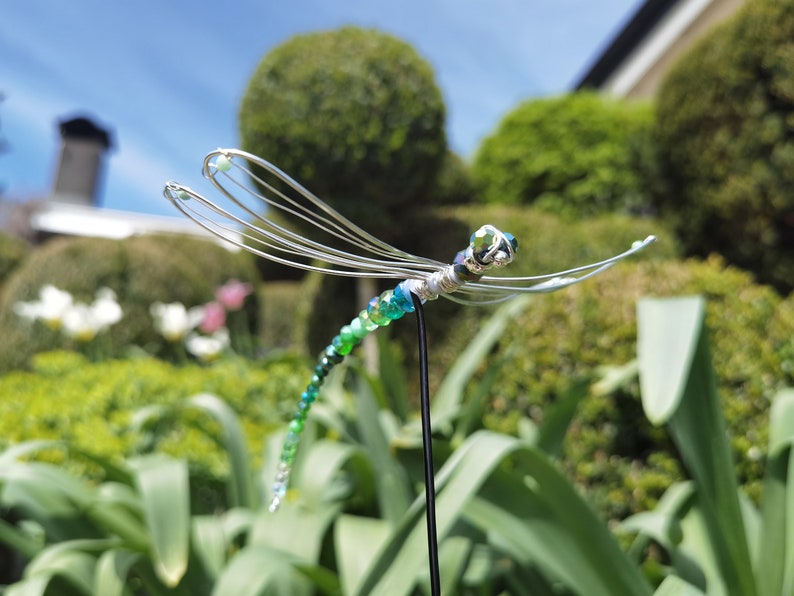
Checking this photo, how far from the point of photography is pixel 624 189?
215 inches

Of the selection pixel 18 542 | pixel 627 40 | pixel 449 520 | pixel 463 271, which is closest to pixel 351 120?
pixel 18 542

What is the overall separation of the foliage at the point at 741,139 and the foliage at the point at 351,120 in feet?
5.09

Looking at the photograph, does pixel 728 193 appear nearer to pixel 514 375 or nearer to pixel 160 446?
pixel 514 375

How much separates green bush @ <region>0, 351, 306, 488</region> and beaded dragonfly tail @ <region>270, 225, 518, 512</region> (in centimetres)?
162

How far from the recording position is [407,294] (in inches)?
22.9

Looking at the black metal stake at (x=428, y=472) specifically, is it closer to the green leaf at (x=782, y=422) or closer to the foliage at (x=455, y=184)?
the green leaf at (x=782, y=422)

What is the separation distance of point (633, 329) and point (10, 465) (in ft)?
6.26

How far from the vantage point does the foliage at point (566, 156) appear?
5.59m

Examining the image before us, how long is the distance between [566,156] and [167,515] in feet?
17.2

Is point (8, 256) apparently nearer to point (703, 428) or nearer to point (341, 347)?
point (703, 428)

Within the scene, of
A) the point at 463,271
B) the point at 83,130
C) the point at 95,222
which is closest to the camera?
the point at 463,271

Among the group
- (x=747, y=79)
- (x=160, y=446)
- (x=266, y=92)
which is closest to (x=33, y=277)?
(x=266, y=92)

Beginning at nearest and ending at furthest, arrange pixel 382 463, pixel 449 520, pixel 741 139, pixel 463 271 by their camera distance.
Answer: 1. pixel 463 271
2. pixel 449 520
3. pixel 382 463
4. pixel 741 139

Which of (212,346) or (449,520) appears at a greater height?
(212,346)
